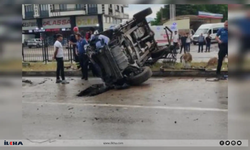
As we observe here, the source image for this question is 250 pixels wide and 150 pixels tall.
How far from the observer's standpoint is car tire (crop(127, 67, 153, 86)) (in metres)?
4.89

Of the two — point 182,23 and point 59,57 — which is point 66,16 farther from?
point 182,23

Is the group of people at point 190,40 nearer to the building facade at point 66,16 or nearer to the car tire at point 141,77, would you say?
the car tire at point 141,77

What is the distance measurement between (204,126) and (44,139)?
5.35ft

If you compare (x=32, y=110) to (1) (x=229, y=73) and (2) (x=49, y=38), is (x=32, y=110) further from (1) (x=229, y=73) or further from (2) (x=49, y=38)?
(1) (x=229, y=73)

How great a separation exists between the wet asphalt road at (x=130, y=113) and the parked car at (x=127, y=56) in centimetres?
56

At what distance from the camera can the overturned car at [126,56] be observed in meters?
4.94

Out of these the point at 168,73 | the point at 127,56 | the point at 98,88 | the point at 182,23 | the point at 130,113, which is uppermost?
the point at 182,23

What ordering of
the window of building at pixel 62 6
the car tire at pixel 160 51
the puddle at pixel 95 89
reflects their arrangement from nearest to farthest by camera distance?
the window of building at pixel 62 6 < the puddle at pixel 95 89 < the car tire at pixel 160 51

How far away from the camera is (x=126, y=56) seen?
5.25 metres

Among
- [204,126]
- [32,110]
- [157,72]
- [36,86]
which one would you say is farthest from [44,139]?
[157,72]

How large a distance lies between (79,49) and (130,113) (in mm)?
1361

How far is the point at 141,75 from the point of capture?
5.06 metres

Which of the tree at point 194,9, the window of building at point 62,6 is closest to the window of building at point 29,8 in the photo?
the window of building at point 62,6

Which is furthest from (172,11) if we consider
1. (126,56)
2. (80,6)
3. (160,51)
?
(160,51)
